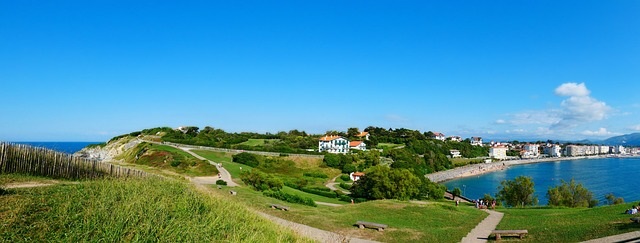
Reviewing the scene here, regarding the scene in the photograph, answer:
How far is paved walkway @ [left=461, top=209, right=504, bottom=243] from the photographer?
15.3 meters

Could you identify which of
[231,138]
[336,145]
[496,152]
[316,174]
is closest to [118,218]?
[316,174]

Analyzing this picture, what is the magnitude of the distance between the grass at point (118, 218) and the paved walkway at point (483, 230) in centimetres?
866

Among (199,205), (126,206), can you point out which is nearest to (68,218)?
(126,206)

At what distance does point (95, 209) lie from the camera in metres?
8.57

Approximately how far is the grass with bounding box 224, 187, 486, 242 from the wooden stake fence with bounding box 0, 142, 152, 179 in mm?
6206

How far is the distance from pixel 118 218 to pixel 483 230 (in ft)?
50.0

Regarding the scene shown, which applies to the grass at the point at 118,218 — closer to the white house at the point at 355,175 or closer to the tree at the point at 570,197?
the tree at the point at 570,197

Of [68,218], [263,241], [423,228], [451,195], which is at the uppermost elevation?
[68,218]

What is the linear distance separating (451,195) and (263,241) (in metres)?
55.3

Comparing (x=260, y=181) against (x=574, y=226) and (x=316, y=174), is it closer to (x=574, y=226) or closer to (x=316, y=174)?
(x=574, y=226)

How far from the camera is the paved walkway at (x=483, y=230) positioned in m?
15.3

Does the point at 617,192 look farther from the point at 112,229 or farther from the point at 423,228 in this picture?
the point at 112,229

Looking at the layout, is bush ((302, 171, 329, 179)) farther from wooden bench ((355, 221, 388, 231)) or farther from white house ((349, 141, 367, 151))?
wooden bench ((355, 221, 388, 231))

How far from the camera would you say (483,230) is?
17.2m
